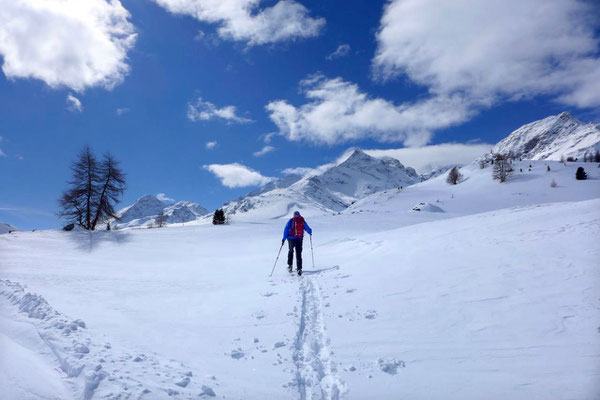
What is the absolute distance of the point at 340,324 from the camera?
5.68 m

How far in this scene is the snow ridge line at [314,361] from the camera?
3754 millimetres

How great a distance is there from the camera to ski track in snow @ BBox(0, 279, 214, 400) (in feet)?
11.3

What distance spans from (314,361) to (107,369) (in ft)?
9.51

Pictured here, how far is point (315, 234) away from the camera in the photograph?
23.0m

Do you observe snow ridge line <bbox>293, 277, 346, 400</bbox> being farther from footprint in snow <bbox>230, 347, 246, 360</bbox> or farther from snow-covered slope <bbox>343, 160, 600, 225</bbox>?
snow-covered slope <bbox>343, 160, 600, 225</bbox>

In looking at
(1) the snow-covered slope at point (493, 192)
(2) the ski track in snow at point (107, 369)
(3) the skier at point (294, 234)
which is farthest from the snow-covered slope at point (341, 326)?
(1) the snow-covered slope at point (493, 192)

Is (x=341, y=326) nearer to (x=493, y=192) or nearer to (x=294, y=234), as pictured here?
(x=294, y=234)

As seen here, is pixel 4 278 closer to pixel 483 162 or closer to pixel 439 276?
pixel 439 276

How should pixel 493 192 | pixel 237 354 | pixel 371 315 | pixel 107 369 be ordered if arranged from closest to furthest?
pixel 107 369 < pixel 237 354 < pixel 371 315 < pixel 493 192

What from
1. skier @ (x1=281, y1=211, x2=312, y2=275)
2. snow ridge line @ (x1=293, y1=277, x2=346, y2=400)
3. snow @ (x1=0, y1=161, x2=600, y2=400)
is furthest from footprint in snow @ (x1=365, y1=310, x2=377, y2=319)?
skier @ (x1=281, y1=211, x2=312, y2=275)

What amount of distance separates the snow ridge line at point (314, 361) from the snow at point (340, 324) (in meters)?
0.02

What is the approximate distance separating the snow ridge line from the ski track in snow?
131 cm

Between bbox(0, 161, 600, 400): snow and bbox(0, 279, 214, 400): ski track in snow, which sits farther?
bbox(0, 161, 600, 400): snow

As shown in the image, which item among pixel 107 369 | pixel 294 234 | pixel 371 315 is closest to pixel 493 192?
pixel 294 234
